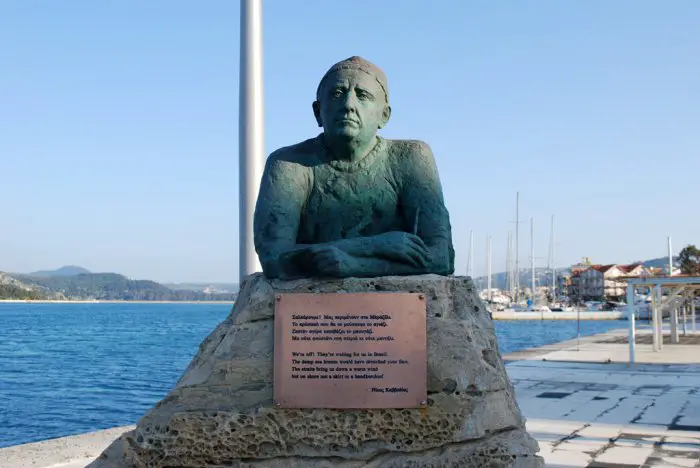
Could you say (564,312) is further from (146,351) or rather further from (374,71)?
(374,71)

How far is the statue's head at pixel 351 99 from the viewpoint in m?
4.84

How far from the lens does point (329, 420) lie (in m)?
4.44

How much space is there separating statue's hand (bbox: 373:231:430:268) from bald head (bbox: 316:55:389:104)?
3.36 feet

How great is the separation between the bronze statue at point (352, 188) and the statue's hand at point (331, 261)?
0.16 metres

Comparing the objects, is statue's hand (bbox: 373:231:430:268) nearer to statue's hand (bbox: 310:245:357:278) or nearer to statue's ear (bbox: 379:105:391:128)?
statue's hand (bbox: 310:245:357:278)

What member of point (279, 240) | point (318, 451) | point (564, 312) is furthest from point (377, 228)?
point (564, 312)

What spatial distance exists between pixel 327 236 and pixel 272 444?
1391mm

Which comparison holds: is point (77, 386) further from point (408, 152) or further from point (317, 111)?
point (408, 152)

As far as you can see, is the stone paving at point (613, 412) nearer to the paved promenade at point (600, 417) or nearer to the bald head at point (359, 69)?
the paved promenade at point (600, 417)

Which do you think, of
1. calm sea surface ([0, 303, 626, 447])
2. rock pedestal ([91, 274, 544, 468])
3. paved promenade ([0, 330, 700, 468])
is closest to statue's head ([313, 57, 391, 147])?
rock pedestal ([91, 274, 544, 468])

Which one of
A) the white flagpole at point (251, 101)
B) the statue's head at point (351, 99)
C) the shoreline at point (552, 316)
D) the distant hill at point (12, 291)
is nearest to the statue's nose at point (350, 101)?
the statue's head at point (351, 99)

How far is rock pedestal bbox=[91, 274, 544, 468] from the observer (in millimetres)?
4383

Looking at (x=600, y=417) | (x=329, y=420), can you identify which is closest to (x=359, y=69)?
(x=329, y=420)

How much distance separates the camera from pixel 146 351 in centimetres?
3709
